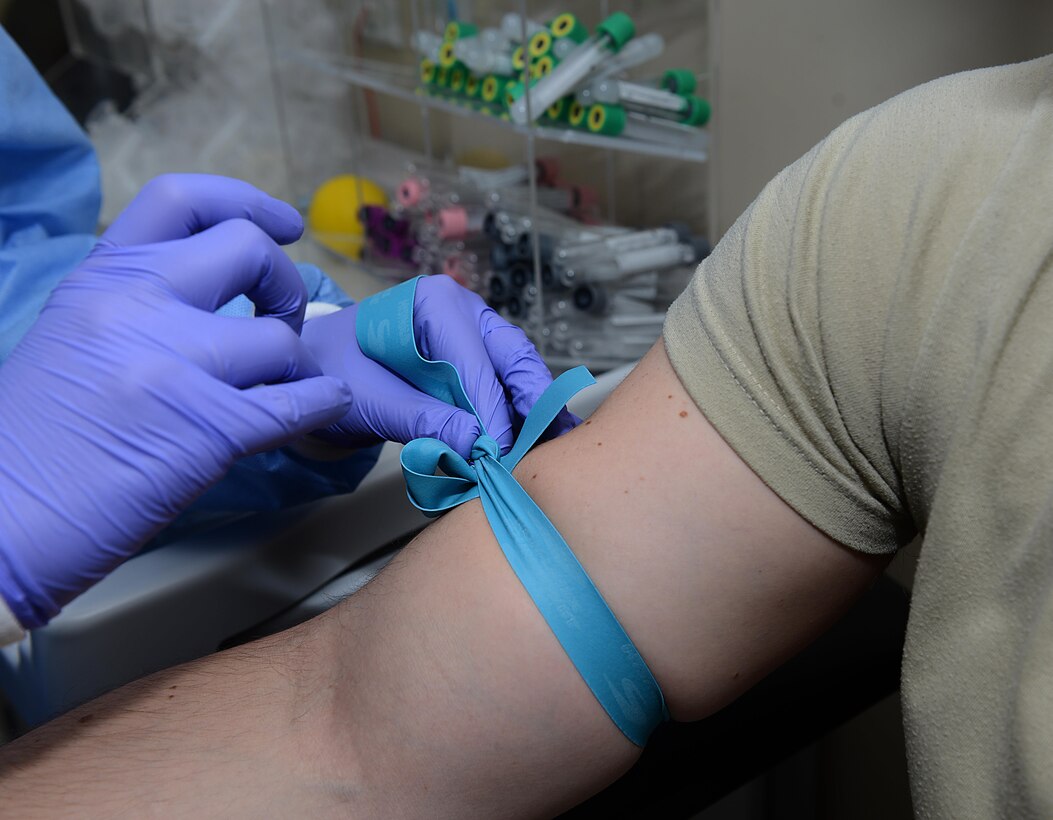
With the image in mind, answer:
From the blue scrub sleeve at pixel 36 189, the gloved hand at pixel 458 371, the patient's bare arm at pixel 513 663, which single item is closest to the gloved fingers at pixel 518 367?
the gloved hand at pixel 458 371

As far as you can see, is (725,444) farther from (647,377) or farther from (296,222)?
(296,222)

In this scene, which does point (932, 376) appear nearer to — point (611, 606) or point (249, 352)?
point (611, 606)

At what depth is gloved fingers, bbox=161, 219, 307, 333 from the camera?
657mm

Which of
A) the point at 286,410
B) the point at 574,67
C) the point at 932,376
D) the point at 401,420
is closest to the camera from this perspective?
the point at 932,376

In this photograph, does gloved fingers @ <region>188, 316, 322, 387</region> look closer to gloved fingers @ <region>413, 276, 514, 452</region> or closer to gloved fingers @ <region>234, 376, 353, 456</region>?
gloved fingers @ <region>234, 376, 353, 456</region>

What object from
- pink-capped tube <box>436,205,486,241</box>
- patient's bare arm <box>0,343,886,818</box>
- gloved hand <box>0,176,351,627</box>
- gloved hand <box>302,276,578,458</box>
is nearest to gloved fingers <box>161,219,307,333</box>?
gloved hand <box>0,176,351,627</box>

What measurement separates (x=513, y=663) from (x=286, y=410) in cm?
24

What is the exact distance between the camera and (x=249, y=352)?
25.4 inches

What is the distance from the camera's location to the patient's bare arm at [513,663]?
1.89 feet

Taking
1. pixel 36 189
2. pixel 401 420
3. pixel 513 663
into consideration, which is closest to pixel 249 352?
pixel 401 420

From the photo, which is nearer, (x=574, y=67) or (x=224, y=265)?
(x=224, y=265)

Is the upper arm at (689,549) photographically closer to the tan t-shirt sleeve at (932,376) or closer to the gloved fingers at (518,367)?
the tan t-shirt sleeve at (932,376)

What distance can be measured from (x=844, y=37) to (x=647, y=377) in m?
0.82

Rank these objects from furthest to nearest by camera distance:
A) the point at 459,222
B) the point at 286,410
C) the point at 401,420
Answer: the point at 459,222, the point at 401,420, the point at 286,410
